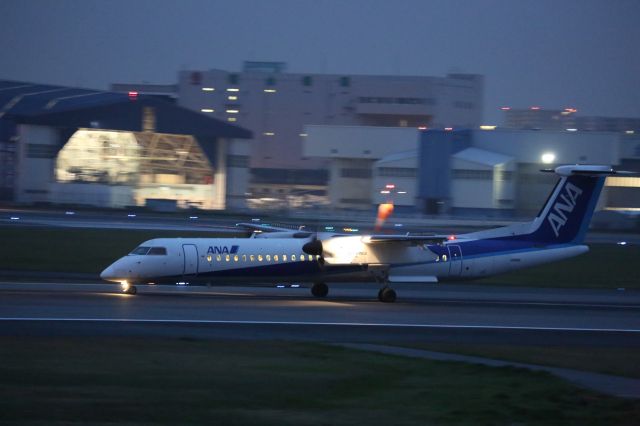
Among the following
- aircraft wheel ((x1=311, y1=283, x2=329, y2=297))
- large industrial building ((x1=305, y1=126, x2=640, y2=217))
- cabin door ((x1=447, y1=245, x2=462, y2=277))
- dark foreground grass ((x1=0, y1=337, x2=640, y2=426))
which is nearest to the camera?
dark foreground grass ((x1=0, y1=337, x2=640, y2=426))

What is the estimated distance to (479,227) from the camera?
47594 mm

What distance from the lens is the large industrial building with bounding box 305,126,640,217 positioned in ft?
204

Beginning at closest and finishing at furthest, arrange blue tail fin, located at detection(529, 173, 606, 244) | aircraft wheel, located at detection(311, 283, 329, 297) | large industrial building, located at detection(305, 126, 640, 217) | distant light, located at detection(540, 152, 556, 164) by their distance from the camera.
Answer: aircraft wheel, located at detection(311, 283, 329, 297)
blue tail fin, located at detection(529, 173, 606, 244)
large industrial building, located at detection(305, 126, 640, 217)
distant light, located at detection(540, 152, 556, 164)

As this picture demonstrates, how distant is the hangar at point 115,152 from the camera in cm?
6194

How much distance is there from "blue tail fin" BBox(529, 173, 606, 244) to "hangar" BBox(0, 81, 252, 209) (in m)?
37.4

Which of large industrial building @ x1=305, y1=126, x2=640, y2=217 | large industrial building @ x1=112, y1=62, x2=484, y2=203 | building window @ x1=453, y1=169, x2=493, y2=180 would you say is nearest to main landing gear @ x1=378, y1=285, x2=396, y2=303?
large industrial building @ x1=305, y1=126, x2=640, y2=217

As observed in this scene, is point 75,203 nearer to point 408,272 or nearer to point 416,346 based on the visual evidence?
point 408,272

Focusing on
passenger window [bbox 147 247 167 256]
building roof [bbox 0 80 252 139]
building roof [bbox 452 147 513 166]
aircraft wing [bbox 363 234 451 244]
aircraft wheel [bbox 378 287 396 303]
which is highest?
building roof [bbox 0 80 252 139]

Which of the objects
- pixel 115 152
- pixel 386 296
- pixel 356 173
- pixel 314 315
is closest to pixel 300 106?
pixel 356 173

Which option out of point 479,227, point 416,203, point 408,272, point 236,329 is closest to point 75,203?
point 416,203

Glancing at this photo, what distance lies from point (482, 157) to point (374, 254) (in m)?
40.1

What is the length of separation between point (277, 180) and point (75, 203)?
42.4m

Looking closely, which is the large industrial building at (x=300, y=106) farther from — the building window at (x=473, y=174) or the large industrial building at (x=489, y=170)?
the building window at (x=473, y=174)

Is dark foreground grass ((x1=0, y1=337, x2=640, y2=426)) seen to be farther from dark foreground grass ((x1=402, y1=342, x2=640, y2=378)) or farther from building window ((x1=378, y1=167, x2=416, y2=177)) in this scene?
building window ((x1=378, y1=167, x2=416, y2=177))
